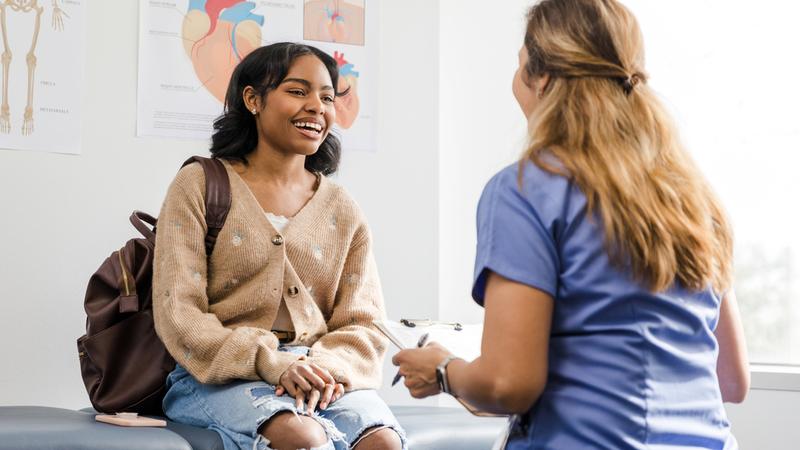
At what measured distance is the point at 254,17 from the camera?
9.89 feet

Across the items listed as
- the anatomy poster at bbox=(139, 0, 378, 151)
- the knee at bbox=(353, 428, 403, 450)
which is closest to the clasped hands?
the knee at bbox=(353, 428, 403, 450)

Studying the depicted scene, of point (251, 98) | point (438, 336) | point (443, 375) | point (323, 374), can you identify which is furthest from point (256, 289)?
point (443, 375)

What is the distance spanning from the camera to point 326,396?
195 centimetres

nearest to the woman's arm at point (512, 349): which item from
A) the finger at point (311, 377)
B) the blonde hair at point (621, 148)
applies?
the blonde hair at point (621, 148)

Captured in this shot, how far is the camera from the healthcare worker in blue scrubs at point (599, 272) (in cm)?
116

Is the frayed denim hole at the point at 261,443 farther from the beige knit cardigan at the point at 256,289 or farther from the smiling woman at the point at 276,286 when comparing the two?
the beige knit cardigan at the point at 256,289

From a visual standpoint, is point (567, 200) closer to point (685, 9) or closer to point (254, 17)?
point (254, 17)

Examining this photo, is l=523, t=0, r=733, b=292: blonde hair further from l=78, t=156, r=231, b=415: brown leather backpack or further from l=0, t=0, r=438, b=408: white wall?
l=0, t=0, r=438, b=408: white wall

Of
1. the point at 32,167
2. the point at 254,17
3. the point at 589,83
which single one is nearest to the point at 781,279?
the point at 254,17

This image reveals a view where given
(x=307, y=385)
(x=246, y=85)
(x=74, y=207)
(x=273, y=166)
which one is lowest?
(x=307, y=385)

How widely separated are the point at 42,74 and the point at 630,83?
1.99m

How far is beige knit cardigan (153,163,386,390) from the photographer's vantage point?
1.98m

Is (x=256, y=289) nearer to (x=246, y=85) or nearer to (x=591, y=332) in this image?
(x=246, y=85)

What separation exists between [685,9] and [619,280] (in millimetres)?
2370
